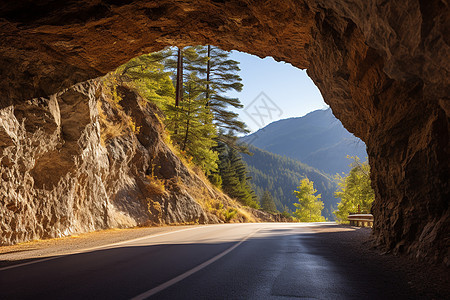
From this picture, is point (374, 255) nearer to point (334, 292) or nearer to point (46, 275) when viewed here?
point (334, 292)

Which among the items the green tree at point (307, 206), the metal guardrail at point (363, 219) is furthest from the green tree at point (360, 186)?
the green tree at point (307, 206)

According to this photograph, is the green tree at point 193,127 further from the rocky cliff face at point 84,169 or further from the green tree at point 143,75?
the rocky cliff face at point 84,169

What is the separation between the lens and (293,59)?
13.3 metres

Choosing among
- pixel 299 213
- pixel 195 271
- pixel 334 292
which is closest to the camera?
pixel 334 292

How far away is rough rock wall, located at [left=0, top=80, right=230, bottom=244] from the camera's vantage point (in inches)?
425

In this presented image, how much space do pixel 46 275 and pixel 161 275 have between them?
1.89 m

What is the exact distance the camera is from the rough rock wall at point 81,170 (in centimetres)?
1080

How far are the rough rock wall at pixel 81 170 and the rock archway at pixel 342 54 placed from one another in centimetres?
128

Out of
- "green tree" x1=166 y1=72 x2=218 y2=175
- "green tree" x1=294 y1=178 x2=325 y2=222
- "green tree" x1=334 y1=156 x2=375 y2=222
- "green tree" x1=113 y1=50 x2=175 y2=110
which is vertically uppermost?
"green tree" x1=113 y1=50 x2=175 y2=110

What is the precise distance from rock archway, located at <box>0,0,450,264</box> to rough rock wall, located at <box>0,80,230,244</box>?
4.21ft

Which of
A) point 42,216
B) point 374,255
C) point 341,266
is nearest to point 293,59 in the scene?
point 374,255

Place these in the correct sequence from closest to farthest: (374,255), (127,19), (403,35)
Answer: (403,35) < (374,255) < (127,19)

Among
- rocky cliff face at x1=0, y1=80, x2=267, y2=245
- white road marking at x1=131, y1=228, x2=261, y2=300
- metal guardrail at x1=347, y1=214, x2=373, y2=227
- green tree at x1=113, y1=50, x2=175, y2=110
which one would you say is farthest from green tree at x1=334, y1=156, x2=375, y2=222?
white road marking at x1=131, y1=228, x2=261, y2=300

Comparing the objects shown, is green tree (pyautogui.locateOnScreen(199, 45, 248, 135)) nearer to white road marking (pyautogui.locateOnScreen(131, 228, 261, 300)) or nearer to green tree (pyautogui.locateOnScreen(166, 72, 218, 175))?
green tree (pyautogui.locateOnScreen(166, 72, 218, 175))
